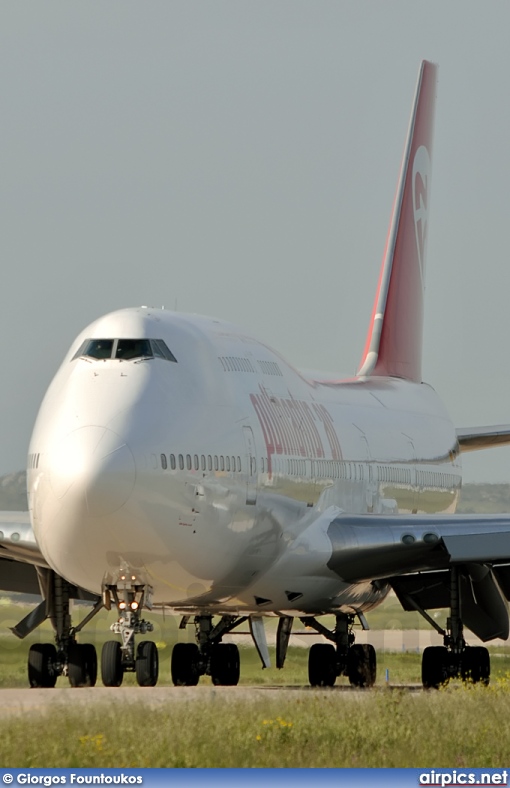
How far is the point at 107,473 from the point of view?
20.8 meters

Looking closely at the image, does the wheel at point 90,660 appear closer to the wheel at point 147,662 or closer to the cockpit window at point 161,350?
the wheel at point 147,662

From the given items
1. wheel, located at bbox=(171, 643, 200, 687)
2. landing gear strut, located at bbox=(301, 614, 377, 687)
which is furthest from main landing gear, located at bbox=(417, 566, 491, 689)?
wheel, located at bbox=(171, 643, 200, 687)

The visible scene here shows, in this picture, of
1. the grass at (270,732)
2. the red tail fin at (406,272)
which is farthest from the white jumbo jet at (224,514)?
the red tail fin at (406,272)

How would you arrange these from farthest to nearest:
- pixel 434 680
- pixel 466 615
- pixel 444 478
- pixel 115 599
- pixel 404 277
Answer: pixel 404 277
pixel 444 478
pixel 466 615
pixel 434 680
pixel 115 599

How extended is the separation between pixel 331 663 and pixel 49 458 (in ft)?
34.8

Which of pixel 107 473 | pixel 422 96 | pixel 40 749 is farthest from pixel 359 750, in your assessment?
pixel 422 96

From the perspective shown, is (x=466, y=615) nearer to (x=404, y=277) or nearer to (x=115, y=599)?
(x=115, y=599)

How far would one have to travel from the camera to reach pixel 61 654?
87.0 ft

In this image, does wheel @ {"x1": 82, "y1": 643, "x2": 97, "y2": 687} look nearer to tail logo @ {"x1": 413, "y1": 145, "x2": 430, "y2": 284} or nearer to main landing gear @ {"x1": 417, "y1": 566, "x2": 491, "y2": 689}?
main landing gear @ {"x1": 417, "y1": 566, "x2": 491, "y2": 689}

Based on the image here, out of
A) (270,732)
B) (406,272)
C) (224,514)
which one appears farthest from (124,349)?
(406,272)

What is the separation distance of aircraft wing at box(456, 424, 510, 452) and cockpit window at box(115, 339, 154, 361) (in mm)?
15963

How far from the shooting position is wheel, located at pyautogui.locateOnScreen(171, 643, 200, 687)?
2817cm

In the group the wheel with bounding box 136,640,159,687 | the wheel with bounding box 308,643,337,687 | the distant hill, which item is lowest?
the distant hill

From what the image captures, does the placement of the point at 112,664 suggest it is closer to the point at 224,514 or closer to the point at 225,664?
the point at 224,514
